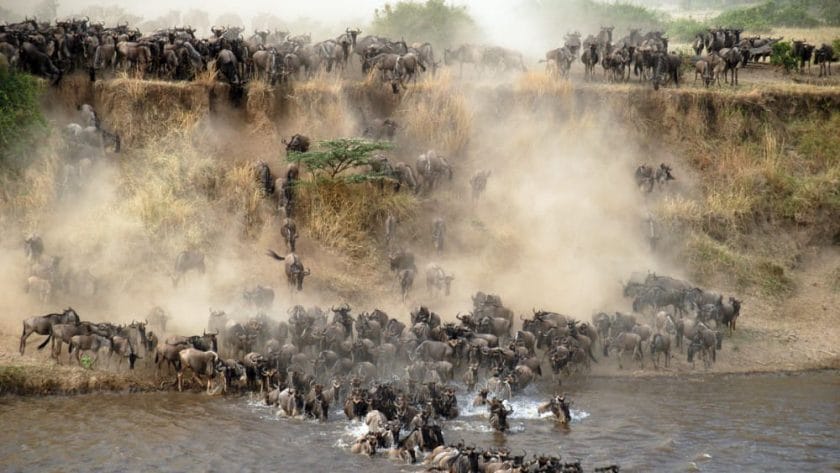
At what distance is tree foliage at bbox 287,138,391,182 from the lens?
22422 millimetres

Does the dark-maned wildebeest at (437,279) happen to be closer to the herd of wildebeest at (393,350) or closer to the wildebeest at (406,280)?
the wildebeest at (406,280)

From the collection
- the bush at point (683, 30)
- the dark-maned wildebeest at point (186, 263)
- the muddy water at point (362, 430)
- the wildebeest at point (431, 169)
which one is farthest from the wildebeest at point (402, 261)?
the bush at point (683, 30)

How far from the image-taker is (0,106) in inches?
898

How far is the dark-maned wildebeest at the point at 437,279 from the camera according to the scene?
67.2ft

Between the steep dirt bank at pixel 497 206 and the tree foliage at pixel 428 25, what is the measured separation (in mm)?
9290

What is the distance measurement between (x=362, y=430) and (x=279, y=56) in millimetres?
13110

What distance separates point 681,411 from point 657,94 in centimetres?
1252

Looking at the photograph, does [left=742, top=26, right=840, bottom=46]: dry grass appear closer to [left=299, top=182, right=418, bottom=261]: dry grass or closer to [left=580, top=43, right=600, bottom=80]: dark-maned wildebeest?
[left=580, top=43, right=600, bottom=80]: dark-maned wildebeest

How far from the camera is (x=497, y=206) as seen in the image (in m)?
23.5

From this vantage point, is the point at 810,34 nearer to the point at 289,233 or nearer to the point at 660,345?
the point at 660,345

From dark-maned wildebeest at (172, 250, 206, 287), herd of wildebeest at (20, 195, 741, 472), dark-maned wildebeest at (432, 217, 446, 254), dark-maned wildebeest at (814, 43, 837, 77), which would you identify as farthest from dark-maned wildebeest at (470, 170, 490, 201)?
dark-maned wildebeest at (814, 43, 837, 77)

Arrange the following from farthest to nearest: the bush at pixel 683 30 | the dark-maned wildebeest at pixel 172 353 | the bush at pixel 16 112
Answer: the bush at pixel 683 30 < the bush at pixel 16 112 < the dark-maned wildebeest at pixel 172 353

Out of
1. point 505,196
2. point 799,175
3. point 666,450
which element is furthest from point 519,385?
point 799,175

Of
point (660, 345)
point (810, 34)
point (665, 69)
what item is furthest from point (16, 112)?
point (810, 34)
